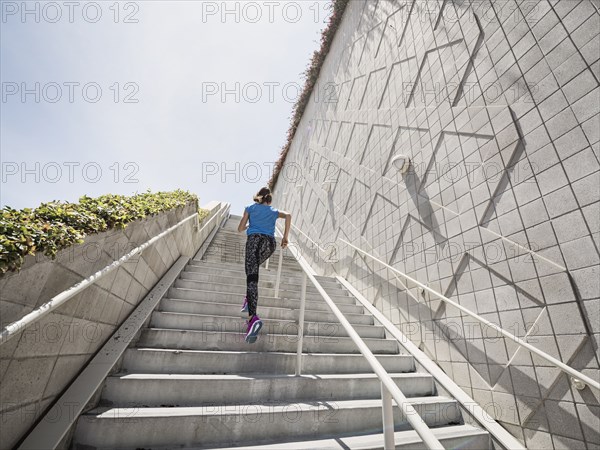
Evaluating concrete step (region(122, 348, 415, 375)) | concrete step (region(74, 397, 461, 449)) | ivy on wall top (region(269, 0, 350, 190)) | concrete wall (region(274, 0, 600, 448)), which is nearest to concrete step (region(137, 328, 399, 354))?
concrete step (region(122, 348, 415, 375))

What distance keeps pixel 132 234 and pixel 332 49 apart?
30.4ft

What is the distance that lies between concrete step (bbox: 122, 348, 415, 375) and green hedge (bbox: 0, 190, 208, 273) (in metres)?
1.06

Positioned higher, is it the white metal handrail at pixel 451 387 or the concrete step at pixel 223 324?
the concrete step at pixel 223 324

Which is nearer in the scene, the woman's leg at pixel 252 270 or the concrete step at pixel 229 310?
the woman's leg at pixel 252 270

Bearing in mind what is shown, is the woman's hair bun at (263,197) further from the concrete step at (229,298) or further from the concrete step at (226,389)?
the concrete step at (226,389)

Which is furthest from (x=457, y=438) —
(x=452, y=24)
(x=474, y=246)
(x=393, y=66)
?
(x=393, y=66)

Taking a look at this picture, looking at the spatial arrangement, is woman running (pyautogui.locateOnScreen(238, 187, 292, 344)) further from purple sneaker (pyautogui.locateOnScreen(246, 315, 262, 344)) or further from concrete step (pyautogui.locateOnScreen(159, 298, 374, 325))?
purple sneaker (pyautogui.locateOnScreen(246, 315, 262, 344))

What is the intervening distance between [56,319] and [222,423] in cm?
118

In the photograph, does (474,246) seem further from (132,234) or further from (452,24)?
(132,234)

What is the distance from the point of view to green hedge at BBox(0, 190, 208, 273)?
50.4 inches

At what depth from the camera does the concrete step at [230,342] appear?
2488 millimetres

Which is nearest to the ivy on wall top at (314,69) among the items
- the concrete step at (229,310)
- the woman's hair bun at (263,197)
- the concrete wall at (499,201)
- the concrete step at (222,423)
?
the concrete wall at (499,201)

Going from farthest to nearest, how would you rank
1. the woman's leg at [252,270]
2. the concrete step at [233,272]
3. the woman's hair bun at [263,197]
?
the concrete step at [233,272] < the woman's hair bun at [263,197] < the woman's leg at [252,270]

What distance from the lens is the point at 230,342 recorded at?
8.61ft
